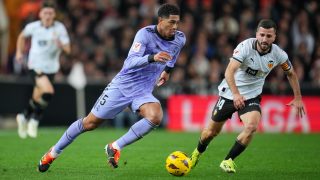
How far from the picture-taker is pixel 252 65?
10.4m

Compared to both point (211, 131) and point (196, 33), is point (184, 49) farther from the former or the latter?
point (211, 131)

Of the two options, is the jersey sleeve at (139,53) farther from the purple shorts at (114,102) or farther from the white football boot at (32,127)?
the white football boot at (32,127)

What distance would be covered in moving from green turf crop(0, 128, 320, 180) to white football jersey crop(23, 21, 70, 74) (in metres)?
1.55

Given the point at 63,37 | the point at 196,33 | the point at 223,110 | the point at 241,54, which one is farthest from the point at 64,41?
the point at 196,33

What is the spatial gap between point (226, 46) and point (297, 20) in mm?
2500

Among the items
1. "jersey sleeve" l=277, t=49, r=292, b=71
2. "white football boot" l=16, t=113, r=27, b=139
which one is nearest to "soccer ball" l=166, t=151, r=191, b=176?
"jersey sleeve" l=277, t=49, r=292, b=71

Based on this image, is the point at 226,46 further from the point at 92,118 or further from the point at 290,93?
the point at 92,118

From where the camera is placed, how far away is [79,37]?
869 inches

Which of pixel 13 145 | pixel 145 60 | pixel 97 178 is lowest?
pixel 13 145

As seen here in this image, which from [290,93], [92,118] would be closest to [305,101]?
[290,93]

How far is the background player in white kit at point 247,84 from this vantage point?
1001cm

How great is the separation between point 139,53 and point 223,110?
65.8 inches

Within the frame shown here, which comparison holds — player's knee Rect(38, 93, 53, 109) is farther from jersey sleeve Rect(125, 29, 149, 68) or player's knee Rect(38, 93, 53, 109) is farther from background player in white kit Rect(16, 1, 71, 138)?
jersey sleeve Rect(125, 29, 149, 68)

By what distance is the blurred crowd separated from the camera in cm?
2130
